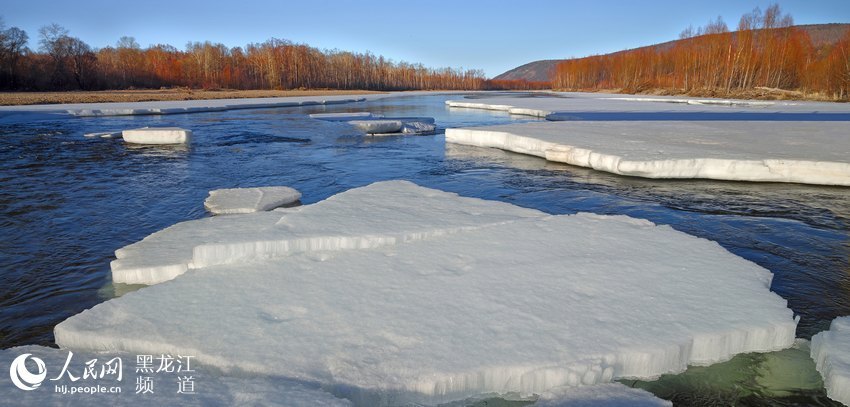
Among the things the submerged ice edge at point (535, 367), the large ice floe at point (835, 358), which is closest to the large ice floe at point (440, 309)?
the submerged ice edge at point (535, 367)

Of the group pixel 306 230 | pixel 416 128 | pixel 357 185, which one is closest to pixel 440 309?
pixel 306 230

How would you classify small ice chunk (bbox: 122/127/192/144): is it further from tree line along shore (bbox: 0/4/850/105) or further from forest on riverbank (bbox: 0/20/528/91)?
forest on riverbank (bbox: 0/20/528/91)

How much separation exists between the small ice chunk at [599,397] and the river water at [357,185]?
281 millimetres

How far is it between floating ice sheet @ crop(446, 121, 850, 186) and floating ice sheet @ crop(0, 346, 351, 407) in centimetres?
654

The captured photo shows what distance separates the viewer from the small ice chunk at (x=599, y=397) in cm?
193

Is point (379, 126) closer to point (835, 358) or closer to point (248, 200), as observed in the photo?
point (248, 200)

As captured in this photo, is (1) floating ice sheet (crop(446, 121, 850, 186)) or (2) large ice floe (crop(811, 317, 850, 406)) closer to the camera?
(2) large ice floe (crop(811, 317, 850, 406))

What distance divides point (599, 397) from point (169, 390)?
1679 mm

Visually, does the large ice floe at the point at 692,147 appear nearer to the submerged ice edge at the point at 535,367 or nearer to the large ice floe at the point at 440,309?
the large ice floe at the point at 440,309

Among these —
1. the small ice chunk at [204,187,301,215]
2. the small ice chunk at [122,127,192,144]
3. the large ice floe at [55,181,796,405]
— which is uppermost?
the small ice chunk at [122,127,192,144]

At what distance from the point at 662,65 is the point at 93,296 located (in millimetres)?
78887

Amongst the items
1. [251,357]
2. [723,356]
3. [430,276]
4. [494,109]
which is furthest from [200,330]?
[494,109]

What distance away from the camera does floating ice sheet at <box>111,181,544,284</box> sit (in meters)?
3.33

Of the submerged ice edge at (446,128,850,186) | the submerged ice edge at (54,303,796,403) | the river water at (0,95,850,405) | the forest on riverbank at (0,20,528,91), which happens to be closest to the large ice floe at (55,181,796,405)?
the submerged ice edge at (54,303,796,403)
